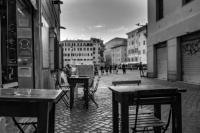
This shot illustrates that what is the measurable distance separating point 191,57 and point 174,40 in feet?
8.42

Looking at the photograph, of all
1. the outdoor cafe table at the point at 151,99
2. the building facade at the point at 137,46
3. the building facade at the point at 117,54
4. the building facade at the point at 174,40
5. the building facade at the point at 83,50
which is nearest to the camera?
the outdoor cafe table at the point at 151,99

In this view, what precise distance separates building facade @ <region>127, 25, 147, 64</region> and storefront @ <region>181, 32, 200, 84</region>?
6660 centimetres

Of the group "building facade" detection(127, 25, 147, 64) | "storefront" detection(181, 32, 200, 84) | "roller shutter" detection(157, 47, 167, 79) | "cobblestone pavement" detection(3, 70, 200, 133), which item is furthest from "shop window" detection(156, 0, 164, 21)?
"building facade" detection(127, 25, 147, 64)

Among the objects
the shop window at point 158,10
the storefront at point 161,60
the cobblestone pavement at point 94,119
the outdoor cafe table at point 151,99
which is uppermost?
the shop window at point 158,10

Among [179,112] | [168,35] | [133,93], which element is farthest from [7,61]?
[168,35]

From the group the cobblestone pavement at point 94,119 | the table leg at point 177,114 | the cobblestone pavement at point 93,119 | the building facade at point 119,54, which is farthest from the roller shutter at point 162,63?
the building facade at point 119,54

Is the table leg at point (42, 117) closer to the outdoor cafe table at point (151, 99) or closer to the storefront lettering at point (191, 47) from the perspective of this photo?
the outdoor cafe table at point (151, 99)

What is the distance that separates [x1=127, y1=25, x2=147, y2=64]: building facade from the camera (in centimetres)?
8838

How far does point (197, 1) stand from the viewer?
1619 centimetres

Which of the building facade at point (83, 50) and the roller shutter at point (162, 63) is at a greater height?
the building facade at point (83, 50)

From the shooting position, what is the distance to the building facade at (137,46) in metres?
88.4

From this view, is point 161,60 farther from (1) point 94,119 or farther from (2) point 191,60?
(1) point 94,119

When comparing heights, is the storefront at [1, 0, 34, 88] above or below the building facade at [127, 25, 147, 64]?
below

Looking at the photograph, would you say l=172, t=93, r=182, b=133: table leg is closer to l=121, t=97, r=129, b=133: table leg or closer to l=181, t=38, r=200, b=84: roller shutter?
l=121, t=97, r=129, b=133: table leg
